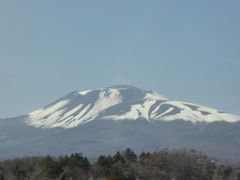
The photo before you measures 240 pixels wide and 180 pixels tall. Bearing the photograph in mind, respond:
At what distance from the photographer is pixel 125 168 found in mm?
67125

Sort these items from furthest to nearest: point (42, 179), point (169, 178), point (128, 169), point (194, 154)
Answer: point (194, 154) → point (169, 178) → point (128, 169) → point (42, 179)

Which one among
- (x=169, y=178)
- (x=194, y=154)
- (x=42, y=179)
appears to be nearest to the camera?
(x=42, y=179)

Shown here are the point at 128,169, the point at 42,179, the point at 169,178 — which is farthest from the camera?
the point at 169,178

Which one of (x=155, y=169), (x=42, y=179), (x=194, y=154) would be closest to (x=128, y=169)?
(x=155, y=169)

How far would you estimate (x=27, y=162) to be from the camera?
243ft

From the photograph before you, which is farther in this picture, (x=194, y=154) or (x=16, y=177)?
(x=194, y=154)

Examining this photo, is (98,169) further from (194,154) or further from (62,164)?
(194,154)

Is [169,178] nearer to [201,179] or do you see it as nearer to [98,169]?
[201,179]

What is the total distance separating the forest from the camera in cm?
6266

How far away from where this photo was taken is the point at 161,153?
76.4m

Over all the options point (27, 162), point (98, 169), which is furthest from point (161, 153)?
point (27, 162)

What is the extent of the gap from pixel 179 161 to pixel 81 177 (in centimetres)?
1293

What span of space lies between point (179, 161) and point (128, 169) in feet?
33.3

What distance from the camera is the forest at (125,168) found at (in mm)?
62656
